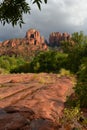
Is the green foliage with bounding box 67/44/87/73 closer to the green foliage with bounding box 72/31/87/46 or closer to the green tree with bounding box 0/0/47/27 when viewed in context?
the green foliage with bounding box 72/31/87/46

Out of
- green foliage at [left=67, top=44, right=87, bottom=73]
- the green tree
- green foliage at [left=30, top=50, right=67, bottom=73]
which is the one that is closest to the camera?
the green tree

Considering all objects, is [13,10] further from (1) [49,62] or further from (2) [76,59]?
(1) [49,62]

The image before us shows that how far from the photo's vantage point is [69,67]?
6681 centimetres

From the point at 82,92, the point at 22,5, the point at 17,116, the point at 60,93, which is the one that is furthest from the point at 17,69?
the point at 22,5

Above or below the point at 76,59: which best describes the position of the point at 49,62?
below

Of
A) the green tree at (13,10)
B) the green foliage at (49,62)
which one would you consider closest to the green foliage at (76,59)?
the green foliage at (49,62)

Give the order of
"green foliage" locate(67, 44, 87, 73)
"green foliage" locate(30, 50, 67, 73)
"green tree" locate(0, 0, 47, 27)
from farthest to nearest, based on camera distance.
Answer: "green foliage" locate(30, 50, 67, 73), "green foliage" locate(67, 44, 87, 73), "green tree" locate(0, 0, 47, 27)

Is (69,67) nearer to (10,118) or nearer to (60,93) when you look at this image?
(60,93)

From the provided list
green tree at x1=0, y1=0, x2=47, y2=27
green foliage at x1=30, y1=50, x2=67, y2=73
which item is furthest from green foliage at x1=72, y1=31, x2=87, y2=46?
green tree at x1=0, y1=0, x2=47, y2=27

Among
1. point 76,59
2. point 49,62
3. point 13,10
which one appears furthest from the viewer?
point 49,62

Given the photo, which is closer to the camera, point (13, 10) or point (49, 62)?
point (13, 10)

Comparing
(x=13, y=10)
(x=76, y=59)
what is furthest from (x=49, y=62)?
(x=13, y=10)

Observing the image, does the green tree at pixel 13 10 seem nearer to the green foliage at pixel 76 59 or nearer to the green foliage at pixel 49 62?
the green foliage at pixel 76 59

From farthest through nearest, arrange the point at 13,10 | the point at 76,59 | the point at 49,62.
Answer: the point at 49,62 < the point at 76,59 < the point at 13,10
